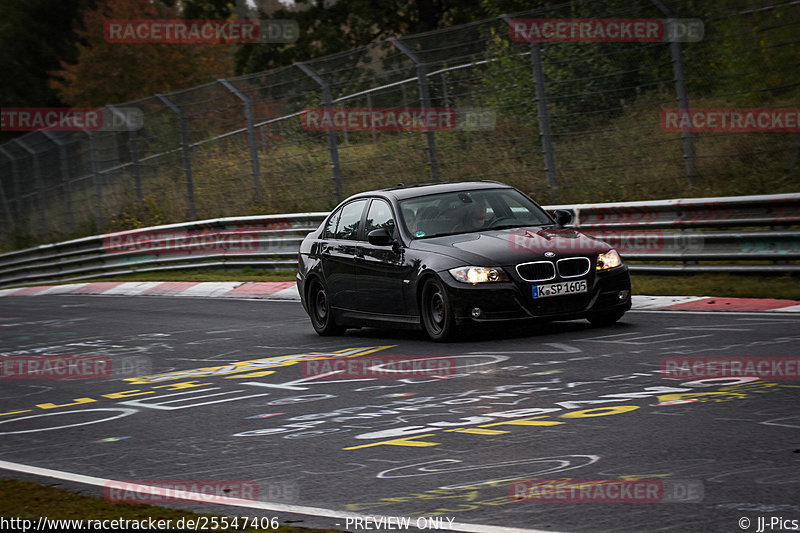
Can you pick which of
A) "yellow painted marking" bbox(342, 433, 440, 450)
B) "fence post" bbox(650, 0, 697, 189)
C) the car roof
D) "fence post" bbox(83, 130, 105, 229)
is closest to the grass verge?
"yellow painted marking" bbox(342, 433, 440, 450)

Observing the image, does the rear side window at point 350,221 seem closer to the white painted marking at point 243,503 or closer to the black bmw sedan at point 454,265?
the black bmw sedan at point 454,265

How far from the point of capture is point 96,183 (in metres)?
31.7

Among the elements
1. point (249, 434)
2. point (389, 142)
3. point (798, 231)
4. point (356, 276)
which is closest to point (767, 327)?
point (798, 231)

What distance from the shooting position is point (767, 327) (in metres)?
10.3

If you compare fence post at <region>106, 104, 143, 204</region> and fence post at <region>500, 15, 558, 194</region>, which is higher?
fence post at <region>106, 104, 143, 204</region>

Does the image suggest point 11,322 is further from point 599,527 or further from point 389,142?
point 599,527

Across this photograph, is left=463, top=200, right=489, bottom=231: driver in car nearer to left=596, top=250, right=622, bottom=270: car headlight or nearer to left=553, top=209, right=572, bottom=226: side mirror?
left=553, top=209, right=572, bottom=226: side mirror

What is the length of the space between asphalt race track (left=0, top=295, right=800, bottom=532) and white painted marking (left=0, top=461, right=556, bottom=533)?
0.08 ft

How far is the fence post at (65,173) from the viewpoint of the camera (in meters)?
33.1

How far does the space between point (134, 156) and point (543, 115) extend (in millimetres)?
15366

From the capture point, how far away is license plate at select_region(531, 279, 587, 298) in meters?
10.5

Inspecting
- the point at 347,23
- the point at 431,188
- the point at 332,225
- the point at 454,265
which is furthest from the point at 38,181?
the point at 454,265

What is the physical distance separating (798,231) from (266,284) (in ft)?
35.4

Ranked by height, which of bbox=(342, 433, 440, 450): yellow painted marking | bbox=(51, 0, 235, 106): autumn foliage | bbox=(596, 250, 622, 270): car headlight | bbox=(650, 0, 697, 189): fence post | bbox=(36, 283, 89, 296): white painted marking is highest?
bbox=(51, 0, 235, 106): autumn foliage
